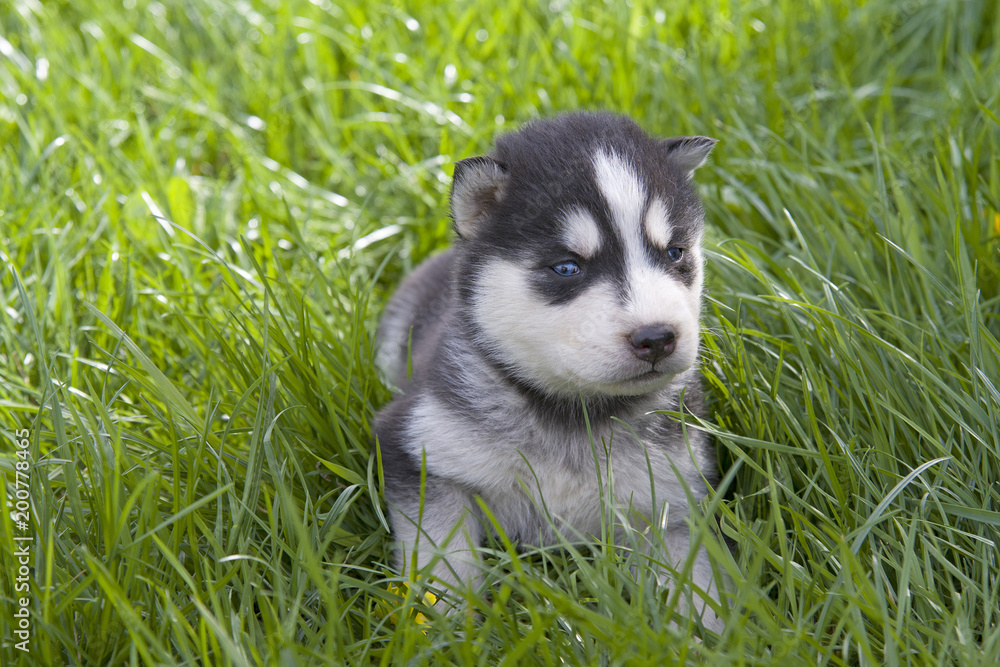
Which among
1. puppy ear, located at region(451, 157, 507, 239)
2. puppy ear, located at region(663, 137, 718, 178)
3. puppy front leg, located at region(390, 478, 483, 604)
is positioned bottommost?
puppy front leg, located at region(390, 478, 483, 604)

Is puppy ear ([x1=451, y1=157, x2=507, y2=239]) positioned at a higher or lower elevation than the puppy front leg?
higher

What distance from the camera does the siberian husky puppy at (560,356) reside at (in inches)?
119

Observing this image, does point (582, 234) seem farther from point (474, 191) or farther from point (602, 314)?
point (474, 191)

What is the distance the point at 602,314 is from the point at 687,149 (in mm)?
989

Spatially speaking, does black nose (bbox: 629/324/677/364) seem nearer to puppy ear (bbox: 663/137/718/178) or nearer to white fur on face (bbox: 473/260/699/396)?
white fur on face (bbox: 473/260/699/396)

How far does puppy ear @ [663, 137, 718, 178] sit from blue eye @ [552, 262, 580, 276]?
737 millimetres

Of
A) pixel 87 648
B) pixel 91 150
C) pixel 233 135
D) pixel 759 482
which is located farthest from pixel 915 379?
pixel 91 150

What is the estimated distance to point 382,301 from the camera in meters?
5.38

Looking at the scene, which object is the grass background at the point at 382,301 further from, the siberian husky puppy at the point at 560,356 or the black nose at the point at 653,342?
the black nose at the point at 653,342

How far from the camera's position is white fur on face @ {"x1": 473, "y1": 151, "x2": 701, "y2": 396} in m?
2.96

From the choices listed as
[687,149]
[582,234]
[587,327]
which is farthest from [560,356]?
[687,149]

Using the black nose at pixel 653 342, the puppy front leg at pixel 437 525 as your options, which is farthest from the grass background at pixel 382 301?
the black nose at pixel 653 342

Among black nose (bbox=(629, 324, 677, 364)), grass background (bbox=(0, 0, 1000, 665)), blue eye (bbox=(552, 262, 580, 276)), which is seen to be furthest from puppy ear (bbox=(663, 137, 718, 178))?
black nose (bbox=(629, 324, 677, 364))

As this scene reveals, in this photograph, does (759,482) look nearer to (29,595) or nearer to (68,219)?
(29,595)
